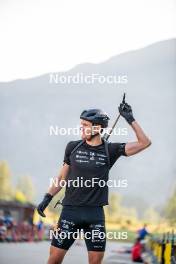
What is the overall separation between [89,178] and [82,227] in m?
0.38

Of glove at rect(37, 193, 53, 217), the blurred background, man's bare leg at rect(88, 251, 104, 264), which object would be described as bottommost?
man's bare leg at rect(88, 251, 104, 264)

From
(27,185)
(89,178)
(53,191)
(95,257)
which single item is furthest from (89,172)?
(27,185)

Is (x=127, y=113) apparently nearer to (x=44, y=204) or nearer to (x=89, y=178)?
(x=89, y=178)

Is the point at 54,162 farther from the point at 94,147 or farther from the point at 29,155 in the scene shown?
the point at 94,147

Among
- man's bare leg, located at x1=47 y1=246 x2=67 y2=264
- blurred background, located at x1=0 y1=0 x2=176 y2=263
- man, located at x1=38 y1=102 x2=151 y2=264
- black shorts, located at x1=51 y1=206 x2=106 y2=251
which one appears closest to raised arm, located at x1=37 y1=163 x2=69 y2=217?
man, located at x1=38 y1=102 x2=151 y2=264

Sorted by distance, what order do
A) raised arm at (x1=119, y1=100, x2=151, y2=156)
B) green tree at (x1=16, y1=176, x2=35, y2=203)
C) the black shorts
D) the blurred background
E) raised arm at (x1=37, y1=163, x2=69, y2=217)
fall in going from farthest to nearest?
green tree at (x1=16, y1=176, x2=35, y2=203) < the blurred background < raised arm at (x1=37, y1=163, x2=69, y2=217) < raised arm at (x1=119, y1=100, x2=151, y2=156) < the black shorts

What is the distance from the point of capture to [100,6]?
859 cm

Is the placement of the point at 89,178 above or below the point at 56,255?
above

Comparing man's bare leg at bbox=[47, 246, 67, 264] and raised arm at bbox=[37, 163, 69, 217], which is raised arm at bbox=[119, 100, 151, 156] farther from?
man's bare leg at bbox=[47, 246, 67, 264]

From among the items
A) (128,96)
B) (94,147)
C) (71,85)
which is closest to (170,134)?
(128,96)

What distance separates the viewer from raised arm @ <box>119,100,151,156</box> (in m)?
5.51

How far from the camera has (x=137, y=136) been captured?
5.51 metres

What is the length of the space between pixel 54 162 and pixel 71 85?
966 millimetres

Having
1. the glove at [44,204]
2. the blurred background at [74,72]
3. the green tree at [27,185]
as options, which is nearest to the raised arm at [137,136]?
the glove at [44,204]
